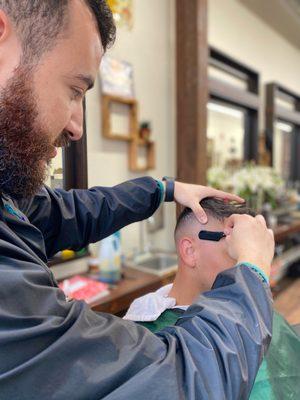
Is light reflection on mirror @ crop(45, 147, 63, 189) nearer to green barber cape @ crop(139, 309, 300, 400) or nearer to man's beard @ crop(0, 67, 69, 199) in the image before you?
man's beard @ crop(0, 67, 69, 199)

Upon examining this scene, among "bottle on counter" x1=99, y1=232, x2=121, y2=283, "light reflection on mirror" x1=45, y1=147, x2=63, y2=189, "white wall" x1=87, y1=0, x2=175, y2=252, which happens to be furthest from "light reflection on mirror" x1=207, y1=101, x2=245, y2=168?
"light reflection on mirror" x1=45, y1=147, x2=63, y2=189

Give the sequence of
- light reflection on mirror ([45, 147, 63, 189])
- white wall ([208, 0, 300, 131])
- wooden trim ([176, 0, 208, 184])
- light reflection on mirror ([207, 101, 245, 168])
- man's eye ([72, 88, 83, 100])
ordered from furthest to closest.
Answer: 1. light reflection on mirror ([207, 101, 245, 168])
2. white wall ([208, 0, 300, 131])
3. wooden trim ([176, 0, 208, 184])
4. light reflection on mirror ([45, 147, 63, 189])
5. man's eye ([72, 88, 83, 100])

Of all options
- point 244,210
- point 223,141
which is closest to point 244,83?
point 223,141

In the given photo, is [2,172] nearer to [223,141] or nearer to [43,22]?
[43,22]

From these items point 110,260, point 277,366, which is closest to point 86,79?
point 277,366

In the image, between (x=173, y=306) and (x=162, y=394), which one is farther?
(x=173, y=306)

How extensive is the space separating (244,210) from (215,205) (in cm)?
11

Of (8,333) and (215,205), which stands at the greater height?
(215,205)

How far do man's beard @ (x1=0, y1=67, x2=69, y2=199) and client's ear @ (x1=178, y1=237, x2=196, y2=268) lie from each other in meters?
0.64

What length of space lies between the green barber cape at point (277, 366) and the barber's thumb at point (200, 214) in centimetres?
33

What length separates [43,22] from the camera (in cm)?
71

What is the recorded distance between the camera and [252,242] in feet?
2.82

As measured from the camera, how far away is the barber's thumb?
3.86 feet

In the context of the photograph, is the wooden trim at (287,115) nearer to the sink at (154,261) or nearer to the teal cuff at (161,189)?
the sink at (154,261)
